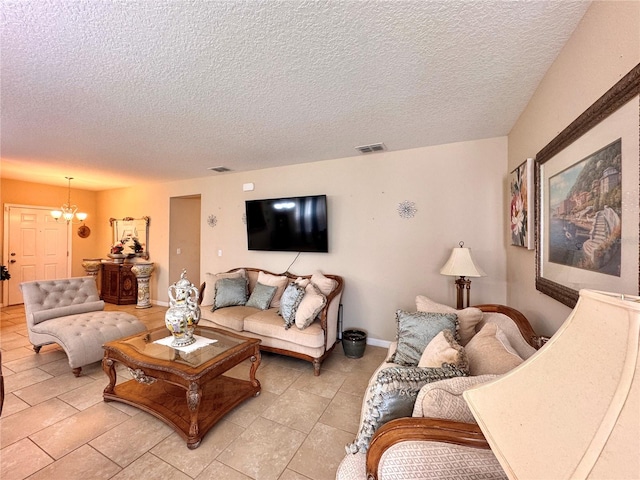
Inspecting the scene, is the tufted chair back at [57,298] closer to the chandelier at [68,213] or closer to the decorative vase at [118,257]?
the decorative vase at [118,257]

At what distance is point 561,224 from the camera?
146 cm

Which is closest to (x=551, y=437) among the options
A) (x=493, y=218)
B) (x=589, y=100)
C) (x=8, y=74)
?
(x=589, y=100)

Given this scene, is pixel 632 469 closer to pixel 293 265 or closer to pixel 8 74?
pixel 8 74

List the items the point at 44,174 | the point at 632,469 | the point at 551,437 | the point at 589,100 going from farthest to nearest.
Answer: the point at 44,174 < the point at 589,100 < the point at 551,437 < the point at 632,469

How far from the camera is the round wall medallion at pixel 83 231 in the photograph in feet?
20.1

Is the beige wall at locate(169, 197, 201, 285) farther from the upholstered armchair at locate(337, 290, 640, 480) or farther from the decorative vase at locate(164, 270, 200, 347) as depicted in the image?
the upholstered armchair at locate(337, 290, 640, 480)

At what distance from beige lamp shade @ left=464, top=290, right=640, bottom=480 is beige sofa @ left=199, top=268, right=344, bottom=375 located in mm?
2253

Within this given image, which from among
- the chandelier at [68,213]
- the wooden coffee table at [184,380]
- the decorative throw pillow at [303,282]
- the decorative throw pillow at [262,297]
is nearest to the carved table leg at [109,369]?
the wooden coffee table at [184,380]

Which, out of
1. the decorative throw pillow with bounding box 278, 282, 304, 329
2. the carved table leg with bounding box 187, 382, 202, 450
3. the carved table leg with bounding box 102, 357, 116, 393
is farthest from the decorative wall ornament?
the carved table leg with bounding box 102, 357, 116, 393

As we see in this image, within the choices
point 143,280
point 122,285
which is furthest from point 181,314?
point 122,285

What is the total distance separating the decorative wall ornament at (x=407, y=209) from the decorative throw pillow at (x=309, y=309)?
1468mm

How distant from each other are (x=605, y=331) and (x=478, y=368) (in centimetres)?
105

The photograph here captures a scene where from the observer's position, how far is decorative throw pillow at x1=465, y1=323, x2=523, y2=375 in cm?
124

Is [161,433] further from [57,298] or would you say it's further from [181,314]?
[57,298]
